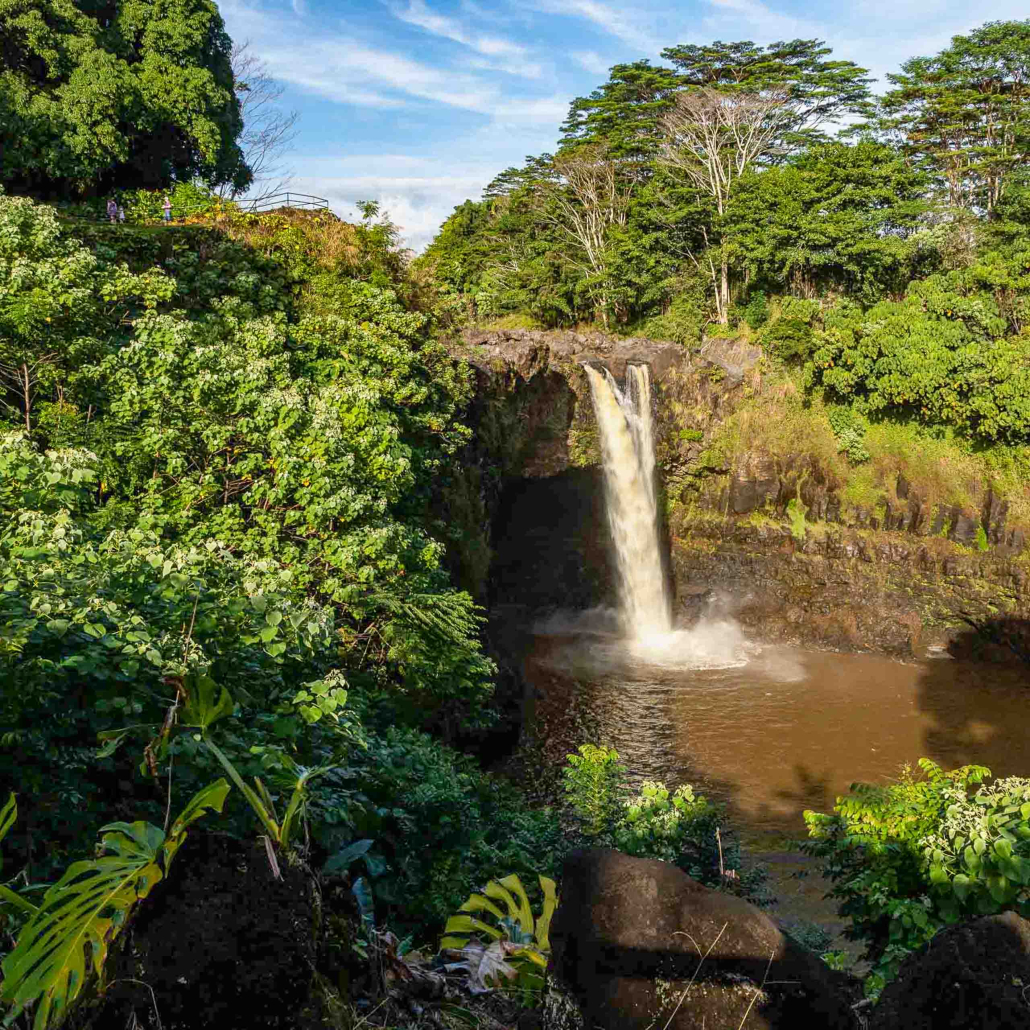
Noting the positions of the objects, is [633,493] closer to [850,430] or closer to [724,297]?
[850,430]

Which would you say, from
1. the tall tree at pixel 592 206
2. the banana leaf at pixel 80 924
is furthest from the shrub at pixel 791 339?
the banana leaf at pixel 80 924

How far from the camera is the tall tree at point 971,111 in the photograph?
24516 mm

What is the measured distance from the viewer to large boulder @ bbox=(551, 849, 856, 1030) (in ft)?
7.26

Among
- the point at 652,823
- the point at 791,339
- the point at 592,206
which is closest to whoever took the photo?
the point at 652,823

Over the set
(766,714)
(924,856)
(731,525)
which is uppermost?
(924,856)

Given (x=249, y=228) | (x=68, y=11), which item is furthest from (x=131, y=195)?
(x=249, y=228)

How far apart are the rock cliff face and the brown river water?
60.9 inches

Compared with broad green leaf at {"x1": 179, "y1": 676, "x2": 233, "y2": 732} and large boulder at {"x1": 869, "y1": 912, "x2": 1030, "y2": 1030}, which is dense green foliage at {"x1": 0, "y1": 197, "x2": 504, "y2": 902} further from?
large boulder at {"x1": 869, "y1": 912, "x2": 1030, "y2": 1030}

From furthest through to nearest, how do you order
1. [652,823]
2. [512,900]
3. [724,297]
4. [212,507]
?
[724,297]
[212,507]
[652,823]
[512,900]

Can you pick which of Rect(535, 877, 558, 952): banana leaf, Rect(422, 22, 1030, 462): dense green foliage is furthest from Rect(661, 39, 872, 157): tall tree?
Rect(535, 877, 558, 952): banana leaf

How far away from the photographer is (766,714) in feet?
53.1

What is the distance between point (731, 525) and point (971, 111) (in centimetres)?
1573

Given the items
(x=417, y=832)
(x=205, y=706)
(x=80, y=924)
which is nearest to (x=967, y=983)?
(x=80, y=924)

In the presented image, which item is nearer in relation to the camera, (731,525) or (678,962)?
(678,962)
